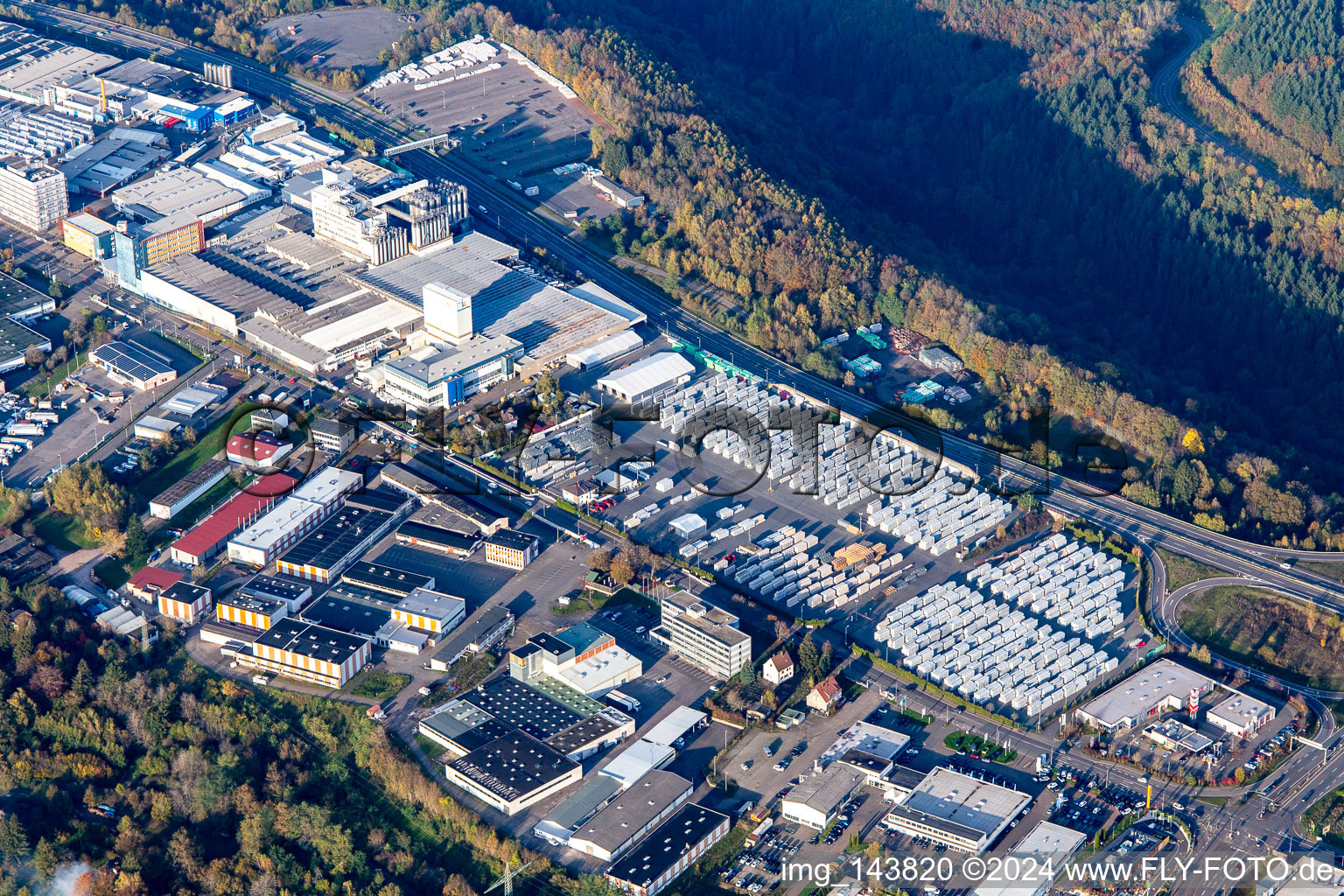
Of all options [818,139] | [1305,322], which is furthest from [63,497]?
[1305,322]

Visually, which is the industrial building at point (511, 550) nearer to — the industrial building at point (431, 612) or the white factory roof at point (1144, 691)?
the industrial building at point (431, 612)

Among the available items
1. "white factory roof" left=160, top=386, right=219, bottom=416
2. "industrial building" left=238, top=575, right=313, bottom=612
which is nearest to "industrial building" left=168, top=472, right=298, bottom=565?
"industrial building" left=238, top=575, right=313, bottom=612

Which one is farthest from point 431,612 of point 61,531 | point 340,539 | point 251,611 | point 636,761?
point 61,531

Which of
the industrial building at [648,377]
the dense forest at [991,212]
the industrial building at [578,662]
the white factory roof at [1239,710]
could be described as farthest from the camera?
the dense forest at [991,212]

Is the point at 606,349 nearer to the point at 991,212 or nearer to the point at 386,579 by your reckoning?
the point at 386,579

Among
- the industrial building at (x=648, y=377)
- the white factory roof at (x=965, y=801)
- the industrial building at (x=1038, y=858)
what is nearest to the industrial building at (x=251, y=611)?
the industrial building at (x=648, y=377)

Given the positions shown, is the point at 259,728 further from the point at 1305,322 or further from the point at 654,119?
the point at 1305,322

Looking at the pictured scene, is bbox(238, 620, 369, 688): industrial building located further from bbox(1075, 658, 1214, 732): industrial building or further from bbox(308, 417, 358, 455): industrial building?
bbox(1075, 658, 1214, 732): industrial building
